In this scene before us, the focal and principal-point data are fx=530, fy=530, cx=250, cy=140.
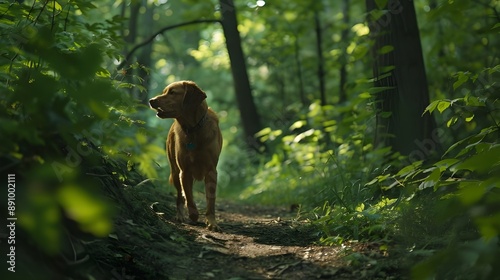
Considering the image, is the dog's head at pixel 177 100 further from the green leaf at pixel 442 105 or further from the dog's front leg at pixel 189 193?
the green leaf at pixel 442 105

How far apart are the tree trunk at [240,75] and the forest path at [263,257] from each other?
20.8 feet

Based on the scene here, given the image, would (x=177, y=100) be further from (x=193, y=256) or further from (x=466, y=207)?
(x=466, y=207)

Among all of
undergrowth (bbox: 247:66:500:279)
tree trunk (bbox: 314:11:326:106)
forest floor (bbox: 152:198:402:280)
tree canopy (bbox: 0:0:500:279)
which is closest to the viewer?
tree canopy (bbox: 0:0:500:279)

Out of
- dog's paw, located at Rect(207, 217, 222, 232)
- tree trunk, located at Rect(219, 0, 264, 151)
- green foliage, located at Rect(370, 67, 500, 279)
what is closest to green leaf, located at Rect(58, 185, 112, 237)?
green foliage, located at Rect(370, 67, 500, 279)

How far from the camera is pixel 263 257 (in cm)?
407

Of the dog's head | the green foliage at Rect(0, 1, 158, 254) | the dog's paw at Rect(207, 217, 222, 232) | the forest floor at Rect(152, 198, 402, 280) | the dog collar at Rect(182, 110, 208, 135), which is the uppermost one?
the dog's head

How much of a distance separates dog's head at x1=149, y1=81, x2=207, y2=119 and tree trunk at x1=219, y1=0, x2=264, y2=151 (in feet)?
16.9

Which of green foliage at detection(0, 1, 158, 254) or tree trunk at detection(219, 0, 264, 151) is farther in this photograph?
tree trunk at detection(219, 0, 264, 151)

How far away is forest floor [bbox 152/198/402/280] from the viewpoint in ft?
11.9

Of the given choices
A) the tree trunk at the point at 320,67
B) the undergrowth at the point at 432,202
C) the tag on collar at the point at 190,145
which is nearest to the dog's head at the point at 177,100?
the tag on collar at the point at 190,145

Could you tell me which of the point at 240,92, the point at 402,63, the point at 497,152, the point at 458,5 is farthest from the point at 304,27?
the point at 497,152

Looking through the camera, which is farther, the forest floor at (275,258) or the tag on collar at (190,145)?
the tag on collar at (190,145)

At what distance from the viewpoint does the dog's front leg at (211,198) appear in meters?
5.32

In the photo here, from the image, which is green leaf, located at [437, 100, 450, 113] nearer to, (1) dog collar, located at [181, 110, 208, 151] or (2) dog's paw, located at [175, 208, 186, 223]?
(1) dog collar, located at [181, 110, 208, 151]
